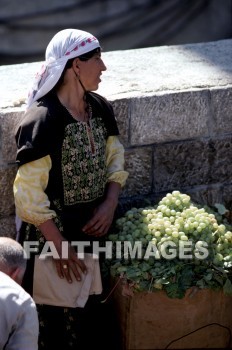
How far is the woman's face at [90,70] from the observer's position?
155 inches

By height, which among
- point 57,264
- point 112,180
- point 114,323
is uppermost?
point 112,180

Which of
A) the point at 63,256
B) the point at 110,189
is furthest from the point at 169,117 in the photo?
the point at 63,256

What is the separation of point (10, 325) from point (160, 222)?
1.35 m

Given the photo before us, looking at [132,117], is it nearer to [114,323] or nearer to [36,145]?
[36,145]

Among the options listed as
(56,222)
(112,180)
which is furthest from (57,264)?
(112,180)

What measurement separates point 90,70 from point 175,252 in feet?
3.35

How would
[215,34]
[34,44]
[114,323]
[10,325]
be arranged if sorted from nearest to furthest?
[10,325], [114,323], [34,44], [215,34]

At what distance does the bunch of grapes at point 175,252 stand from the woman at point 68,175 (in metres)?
0.17

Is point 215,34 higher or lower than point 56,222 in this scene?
higher

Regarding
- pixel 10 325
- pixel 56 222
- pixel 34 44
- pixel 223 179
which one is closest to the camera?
pixel 10 325

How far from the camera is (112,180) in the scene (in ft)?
14.0

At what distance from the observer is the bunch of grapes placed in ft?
13.6

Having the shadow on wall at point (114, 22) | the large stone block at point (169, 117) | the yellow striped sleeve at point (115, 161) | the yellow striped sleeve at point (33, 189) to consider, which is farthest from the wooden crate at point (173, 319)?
the shadow on wall at point (114, 22)

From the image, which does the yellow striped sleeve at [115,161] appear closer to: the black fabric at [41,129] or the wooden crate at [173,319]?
the black fabric at [41,129]
